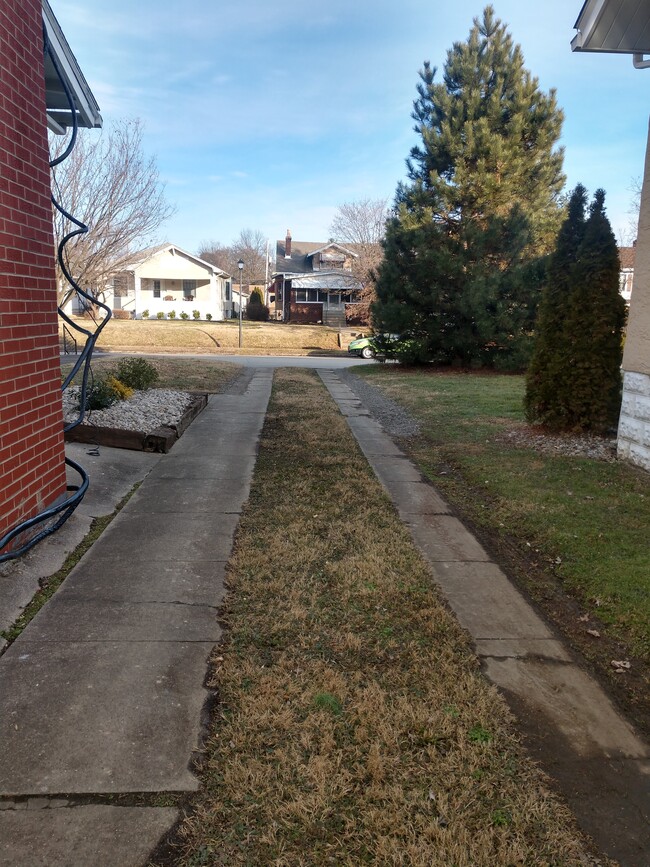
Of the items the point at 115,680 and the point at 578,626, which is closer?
the point at 115,680

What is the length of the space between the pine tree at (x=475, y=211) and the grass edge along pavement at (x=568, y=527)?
992cm

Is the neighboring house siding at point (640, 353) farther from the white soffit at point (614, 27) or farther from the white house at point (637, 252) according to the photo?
the white soffit at point (614, 27)

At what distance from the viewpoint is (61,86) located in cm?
548

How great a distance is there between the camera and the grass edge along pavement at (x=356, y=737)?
6.29ft

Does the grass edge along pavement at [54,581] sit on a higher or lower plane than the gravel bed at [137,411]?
lower

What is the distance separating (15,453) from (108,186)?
17.5 metres

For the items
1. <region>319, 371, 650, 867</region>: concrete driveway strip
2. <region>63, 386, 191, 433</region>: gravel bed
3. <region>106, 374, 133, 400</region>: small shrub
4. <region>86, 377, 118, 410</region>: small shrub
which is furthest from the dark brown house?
<region>319, 371, 650, 867</region>: concrete driveway strip

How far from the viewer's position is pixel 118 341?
2877cm

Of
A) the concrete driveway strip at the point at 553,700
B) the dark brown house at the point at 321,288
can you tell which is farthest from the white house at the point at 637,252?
the dark brown house at the point at 321,288

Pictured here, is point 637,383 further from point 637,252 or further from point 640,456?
point 637,252

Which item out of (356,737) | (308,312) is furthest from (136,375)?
(308,312)

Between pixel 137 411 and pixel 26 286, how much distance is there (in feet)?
13.8

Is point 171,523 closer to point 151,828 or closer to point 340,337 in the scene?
point 151,828

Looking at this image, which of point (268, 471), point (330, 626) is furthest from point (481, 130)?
point (330, 626)
